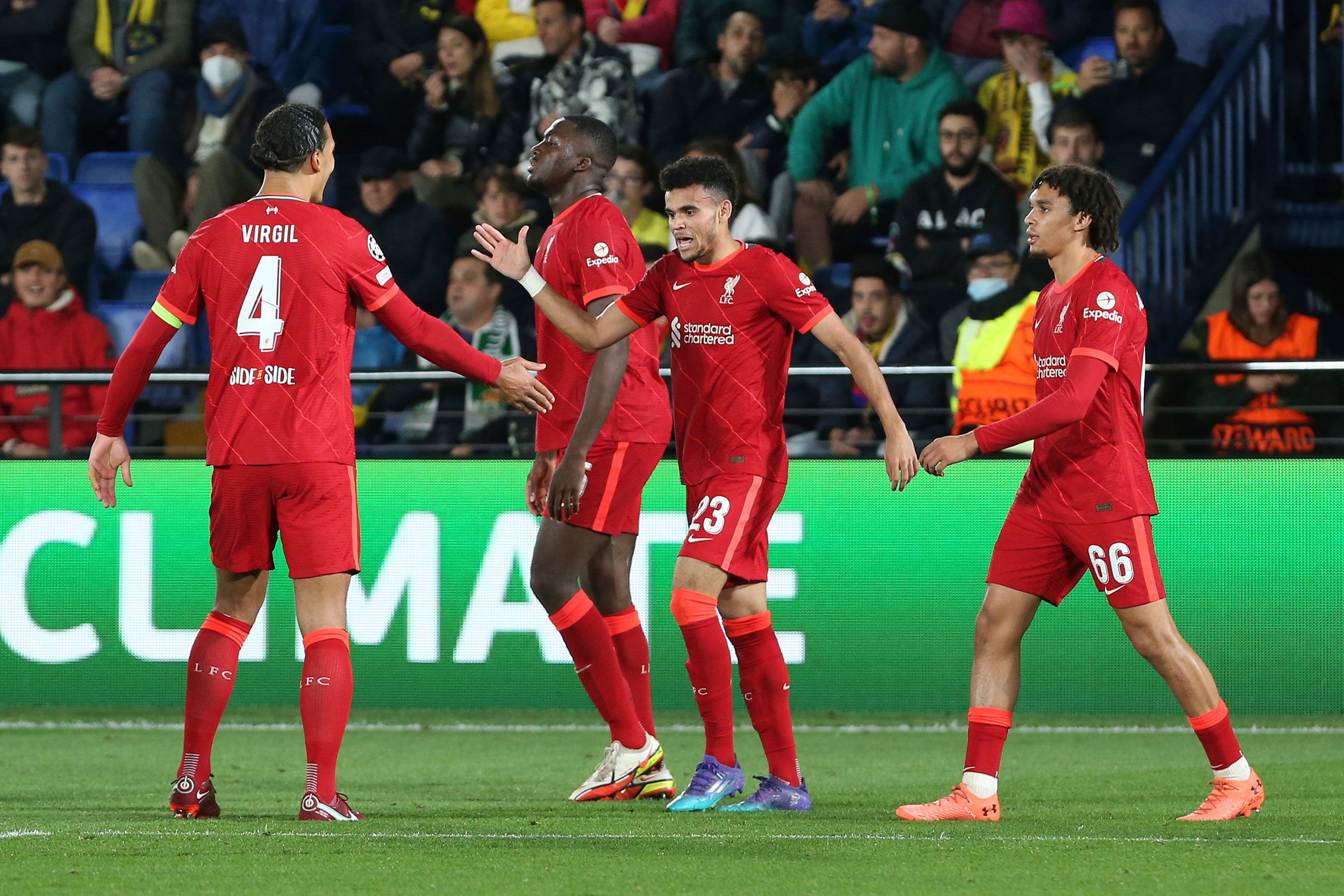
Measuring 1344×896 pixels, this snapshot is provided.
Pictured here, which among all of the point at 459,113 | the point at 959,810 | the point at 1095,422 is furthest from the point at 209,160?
the point at 959,810

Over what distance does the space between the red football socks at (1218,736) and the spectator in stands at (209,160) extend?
8.74 metres

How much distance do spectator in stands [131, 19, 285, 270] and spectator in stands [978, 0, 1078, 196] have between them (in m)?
5.12

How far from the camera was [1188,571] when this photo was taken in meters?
8.65

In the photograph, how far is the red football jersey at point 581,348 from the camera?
5965mm

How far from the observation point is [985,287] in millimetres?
10422

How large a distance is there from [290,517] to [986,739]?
7.08ft

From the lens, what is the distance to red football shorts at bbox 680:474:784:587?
18.2ft

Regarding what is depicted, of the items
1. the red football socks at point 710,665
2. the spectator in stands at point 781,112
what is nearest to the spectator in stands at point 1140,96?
the spectator in stands at point 781,112

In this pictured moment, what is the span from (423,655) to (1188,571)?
3.77 m

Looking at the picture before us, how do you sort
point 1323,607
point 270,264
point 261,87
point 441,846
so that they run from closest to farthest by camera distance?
point 441,846
point 270,264
point 1323,607
point 261,87

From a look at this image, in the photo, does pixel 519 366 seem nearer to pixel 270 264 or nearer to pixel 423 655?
pixel 270 264

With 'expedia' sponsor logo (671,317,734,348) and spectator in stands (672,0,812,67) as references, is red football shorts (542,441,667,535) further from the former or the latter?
spectator in stands (672,0,812,67)

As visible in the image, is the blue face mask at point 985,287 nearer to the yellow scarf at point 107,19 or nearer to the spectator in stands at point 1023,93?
the spectator in stands at point 1023,93

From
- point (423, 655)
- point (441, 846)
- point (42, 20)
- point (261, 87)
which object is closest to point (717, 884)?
point (441, 846)
